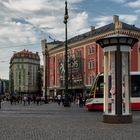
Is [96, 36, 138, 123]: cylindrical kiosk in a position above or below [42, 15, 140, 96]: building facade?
below

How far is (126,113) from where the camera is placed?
21.6 metres

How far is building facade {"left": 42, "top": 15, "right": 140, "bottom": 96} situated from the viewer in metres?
96.1

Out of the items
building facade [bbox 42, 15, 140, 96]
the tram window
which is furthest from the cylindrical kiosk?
building facade [bbox 42, 15, 140, 96]

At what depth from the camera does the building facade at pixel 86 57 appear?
96062 millimetres

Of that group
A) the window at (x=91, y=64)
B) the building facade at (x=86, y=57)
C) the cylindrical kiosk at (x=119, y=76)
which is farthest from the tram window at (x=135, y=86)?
the window at (x=91, y=64)

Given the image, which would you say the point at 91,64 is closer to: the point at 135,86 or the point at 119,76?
the point at 135,86

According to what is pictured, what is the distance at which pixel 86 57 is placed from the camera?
352ft

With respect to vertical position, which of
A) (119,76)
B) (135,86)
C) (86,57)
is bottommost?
(135,86)

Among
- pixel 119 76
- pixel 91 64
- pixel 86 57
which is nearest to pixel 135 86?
pixel 119 76

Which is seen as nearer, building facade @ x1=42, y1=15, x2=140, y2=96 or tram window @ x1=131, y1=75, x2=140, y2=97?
tram window @ x1=131, y1=75, x2=140, y2=97

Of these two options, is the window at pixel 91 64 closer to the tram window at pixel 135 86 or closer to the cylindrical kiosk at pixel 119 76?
the tram window at pixel 135 86

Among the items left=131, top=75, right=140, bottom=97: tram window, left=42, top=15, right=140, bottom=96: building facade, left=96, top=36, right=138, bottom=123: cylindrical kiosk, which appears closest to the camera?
left=96, top=36, right=138, bottom=123: cylindrical kiosk

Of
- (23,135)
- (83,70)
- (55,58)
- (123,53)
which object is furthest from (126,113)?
(55,58)

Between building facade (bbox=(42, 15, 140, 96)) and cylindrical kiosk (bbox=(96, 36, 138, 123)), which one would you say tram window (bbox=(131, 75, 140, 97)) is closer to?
cylindrical kiosk (bbox=(96, 36, 138, 123))
